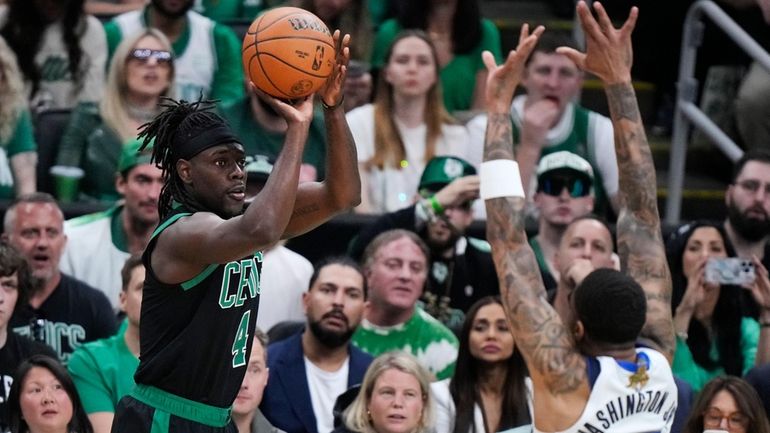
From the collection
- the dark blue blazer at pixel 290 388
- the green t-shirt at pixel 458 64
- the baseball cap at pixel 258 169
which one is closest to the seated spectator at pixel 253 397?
the dark blue blazer at pixel 290 388

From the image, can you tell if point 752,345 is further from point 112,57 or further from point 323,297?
point 112,57

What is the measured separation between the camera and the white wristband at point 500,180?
6270 mm

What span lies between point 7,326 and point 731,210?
4042 mm

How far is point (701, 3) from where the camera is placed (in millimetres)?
10508

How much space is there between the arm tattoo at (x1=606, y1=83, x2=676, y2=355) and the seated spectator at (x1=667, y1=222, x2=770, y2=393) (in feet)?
5.97

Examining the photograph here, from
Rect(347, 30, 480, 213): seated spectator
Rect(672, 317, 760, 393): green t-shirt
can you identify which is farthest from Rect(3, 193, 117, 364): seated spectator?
Rect(672, 317, 760, 393): green t-shirt

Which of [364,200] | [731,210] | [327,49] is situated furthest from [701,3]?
[327,49]

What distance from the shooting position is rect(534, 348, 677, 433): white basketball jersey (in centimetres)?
582

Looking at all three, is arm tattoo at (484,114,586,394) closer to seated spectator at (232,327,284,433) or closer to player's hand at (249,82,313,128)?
player's hand at (249,82,313,128)

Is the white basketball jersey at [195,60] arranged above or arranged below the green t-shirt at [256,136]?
above

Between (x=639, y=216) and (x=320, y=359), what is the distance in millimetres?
1988

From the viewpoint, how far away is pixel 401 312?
8.35 metres

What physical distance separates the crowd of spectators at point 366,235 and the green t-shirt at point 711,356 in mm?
11

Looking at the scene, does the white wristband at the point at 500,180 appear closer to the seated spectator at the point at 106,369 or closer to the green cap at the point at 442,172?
the seated spectator at the point at 106,369
